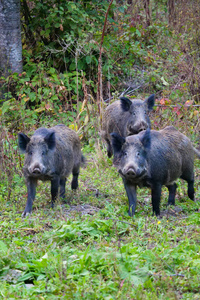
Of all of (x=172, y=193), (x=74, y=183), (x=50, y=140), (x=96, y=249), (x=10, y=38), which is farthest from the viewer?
(x=10, y=38)

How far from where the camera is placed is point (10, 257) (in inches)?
169

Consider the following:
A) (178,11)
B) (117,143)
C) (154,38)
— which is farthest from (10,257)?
(178,11)

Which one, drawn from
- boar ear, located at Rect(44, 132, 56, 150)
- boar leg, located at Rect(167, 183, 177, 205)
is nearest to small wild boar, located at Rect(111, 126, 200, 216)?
boar leg, located at Rect(167, 183, 177, 205)

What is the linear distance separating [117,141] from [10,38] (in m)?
6.73

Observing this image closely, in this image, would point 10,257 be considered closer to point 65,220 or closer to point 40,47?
point 65,220

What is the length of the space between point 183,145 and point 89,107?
13.5 feet

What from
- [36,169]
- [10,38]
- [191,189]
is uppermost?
[10,38]

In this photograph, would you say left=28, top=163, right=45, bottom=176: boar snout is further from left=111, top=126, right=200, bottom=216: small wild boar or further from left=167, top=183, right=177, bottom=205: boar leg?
left=167, top=183, right=177, bottom=205: boar leg

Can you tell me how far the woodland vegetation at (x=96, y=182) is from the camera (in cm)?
400

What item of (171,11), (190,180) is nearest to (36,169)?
(190,180)

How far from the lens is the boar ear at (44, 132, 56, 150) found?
675 centimetres

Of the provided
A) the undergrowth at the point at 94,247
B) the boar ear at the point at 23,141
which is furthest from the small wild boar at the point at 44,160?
the undergrowth at the point at 94,247

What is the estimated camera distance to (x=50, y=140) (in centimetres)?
681

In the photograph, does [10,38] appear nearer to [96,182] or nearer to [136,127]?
[136,127]
